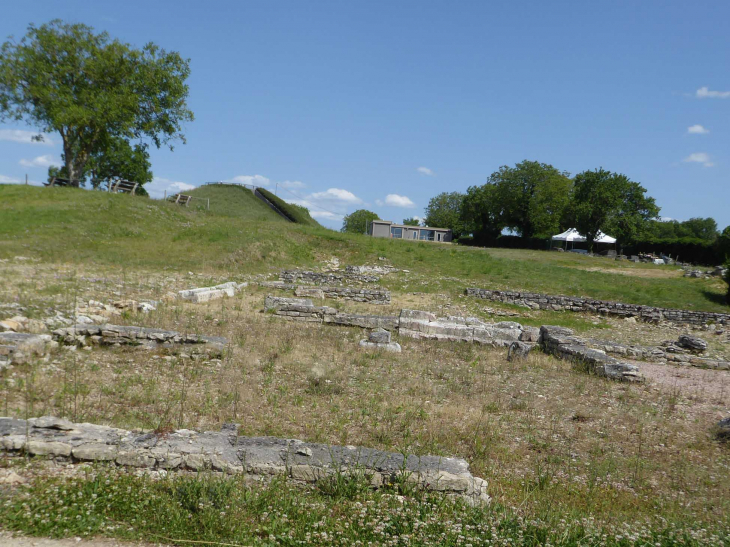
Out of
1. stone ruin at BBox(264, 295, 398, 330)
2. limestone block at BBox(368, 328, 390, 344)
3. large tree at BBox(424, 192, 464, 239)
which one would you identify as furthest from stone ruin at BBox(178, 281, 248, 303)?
large tree at BBox(424, 192, 464, 239)

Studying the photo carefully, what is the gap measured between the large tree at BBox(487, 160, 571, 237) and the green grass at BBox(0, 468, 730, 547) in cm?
5503

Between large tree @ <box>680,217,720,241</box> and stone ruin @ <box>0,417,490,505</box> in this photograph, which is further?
large tree @ <box>680,217,720,241</box>

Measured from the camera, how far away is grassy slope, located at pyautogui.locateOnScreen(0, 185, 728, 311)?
2309 cm

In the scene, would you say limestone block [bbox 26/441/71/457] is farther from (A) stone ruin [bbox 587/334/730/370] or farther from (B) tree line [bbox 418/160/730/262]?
(B) tree line [bbox 418/160/730/262]

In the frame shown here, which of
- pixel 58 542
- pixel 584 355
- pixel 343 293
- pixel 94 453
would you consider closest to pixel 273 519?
pixel 58 542

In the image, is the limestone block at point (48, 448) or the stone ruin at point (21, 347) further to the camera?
the stone ruin at point (21, 347)

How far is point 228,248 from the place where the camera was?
25828mm

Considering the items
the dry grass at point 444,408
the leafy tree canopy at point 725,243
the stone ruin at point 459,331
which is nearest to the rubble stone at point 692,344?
the dry grass at point 444,408

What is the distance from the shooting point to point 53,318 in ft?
32.2

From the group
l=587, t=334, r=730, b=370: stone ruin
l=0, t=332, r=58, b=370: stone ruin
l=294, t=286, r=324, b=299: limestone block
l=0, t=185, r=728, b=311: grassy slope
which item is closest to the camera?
l=0, t=332, r=58, b=370: stone ruin

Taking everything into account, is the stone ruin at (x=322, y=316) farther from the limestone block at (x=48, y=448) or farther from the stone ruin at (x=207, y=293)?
the limestone block at (x=48, y=448)

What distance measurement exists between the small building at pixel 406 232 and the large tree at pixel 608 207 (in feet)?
55.3

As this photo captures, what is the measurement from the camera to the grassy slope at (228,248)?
75.8ft

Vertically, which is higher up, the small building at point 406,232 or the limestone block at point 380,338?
the small building at point 406,232
